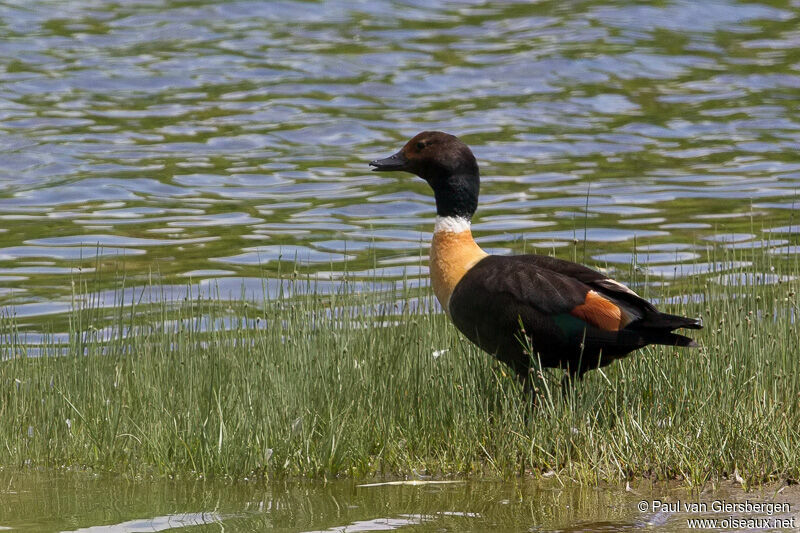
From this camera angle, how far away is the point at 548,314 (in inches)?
241

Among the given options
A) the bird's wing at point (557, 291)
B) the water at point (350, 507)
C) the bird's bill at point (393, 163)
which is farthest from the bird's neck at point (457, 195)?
the water at point (350, 507)

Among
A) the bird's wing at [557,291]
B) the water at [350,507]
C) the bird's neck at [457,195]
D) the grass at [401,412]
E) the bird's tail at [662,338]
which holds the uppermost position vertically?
the bird's neck at [457,195]

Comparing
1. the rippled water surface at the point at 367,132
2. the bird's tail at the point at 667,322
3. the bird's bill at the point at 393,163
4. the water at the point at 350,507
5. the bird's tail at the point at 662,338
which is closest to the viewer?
the water at the point at 350,507

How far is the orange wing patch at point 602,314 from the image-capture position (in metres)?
6.05

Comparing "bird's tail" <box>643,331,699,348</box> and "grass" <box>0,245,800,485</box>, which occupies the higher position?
"bird's tail" <box>643,331,699,348</box>

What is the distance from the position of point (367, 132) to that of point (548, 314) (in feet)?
51.3

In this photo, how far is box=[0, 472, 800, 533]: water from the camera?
5.39 meters

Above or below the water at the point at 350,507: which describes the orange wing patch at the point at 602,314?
above

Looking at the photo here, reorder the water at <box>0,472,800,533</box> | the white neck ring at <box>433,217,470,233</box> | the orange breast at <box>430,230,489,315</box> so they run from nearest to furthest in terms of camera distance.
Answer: the water at <box>0,472,800,533</box> < the orange breast at <box>430,230,489,315</box> < the white neck ring at <box>433,217,470,233</box>

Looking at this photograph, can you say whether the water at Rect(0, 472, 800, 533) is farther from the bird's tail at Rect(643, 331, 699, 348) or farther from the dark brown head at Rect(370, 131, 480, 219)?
the dark brown head at Rect(370, 131, 480, 219)

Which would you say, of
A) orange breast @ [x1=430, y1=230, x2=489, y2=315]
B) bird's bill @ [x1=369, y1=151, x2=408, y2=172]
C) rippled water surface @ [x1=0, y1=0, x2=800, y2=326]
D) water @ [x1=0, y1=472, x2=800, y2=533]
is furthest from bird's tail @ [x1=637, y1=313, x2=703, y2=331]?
rippled water surface @ [x1=0, y1=0, x2=800, y2=326]

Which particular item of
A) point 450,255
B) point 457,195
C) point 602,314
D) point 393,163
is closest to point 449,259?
point 450,255

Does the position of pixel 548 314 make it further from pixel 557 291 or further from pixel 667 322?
pixel 667 322

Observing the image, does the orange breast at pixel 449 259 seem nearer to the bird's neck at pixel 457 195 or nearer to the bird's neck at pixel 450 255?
the bird's neck at pixel 450 255
